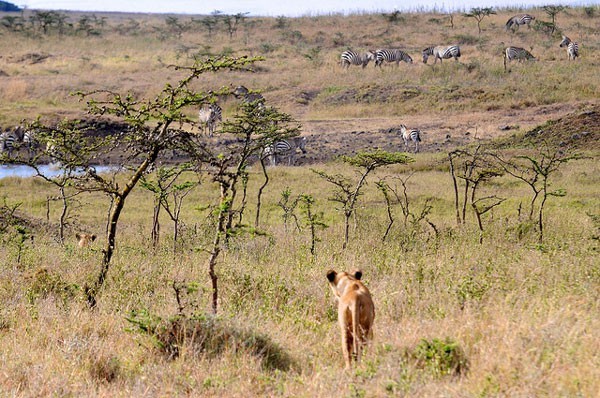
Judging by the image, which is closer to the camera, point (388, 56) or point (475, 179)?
point (475, 179)

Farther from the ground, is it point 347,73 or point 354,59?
point 354,59

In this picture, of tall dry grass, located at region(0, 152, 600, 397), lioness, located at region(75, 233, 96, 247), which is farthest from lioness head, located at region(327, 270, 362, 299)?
lioness, located at region(75, 233, 96, 247)

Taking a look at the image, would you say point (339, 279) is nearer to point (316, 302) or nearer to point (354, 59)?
point (316, 302)

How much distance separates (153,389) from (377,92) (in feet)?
97.2

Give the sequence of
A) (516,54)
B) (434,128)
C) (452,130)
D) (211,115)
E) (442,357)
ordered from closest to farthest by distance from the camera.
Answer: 1. (442,357)
2. (452,130)
3. (434,128)
4. (211,115)
5. (516,54)

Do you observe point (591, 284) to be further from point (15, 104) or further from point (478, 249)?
point (15, 104)

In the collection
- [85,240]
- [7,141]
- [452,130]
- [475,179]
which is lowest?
[85,240]

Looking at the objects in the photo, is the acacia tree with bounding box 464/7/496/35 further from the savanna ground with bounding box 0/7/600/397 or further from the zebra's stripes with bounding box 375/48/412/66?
the savanna ground with bounding box 0/7/600/397

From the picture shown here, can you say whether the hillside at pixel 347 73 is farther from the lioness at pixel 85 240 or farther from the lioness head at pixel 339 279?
the lioness head at pixel 339 279

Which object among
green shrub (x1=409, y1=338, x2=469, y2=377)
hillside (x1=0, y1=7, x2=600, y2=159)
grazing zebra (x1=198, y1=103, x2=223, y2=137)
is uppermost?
hillside (x1=0, y1=7, x2=600, y2=159)

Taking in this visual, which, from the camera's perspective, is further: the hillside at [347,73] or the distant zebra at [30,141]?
the hillside at [347,73]

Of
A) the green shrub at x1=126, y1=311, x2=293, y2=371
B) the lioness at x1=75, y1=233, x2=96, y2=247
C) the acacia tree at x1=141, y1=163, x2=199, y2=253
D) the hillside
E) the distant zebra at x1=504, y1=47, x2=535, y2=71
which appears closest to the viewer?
the green shrub at x1=126, y1=311, x2=293, y2=371

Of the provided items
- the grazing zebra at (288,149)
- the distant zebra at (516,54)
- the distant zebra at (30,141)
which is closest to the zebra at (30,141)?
the distant zebra at (30,141)

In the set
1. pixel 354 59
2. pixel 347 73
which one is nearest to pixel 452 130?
pixel 347 73
